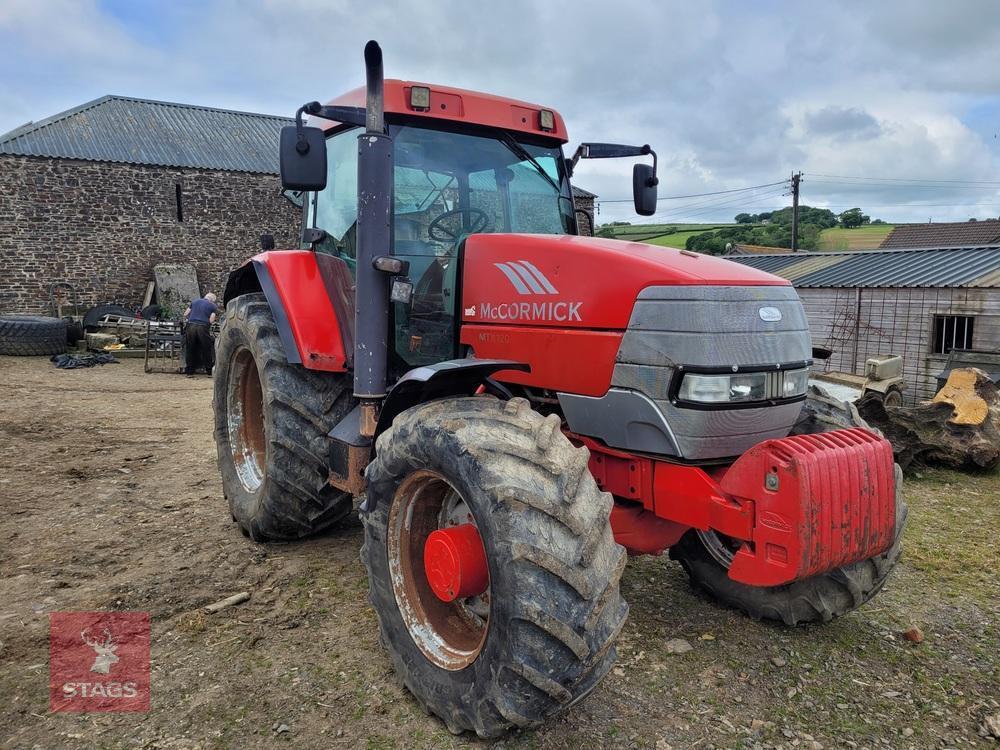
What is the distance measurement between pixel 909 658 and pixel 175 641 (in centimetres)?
318

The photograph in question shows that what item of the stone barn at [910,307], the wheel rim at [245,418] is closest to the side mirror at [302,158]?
the wheel rim at [245,418]

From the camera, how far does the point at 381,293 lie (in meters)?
3.21

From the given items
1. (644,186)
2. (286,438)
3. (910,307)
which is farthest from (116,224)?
(644,186)

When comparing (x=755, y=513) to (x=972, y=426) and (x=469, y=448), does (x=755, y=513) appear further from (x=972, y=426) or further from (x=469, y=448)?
(x=972, y=426)

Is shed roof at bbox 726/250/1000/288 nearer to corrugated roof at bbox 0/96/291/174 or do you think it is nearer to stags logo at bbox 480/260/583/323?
stags logo at bbox 480/260/583/323

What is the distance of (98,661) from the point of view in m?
2.95

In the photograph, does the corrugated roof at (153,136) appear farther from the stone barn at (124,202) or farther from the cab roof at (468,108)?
the cab roof at (468,108)

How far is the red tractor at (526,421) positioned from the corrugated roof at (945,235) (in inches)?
1071

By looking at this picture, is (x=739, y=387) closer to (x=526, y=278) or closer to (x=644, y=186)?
(x=526, y=278)

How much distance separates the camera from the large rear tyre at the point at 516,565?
2172 mm

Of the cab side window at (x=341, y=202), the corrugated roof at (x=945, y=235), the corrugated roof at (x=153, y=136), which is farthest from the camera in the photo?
the corrugated roof at (x=945, y=235)

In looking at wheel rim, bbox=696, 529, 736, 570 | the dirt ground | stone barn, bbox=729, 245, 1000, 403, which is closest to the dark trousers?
the dirt ground

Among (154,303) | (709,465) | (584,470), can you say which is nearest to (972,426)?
(709,465)

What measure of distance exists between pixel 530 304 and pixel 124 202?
20413 millimetres
